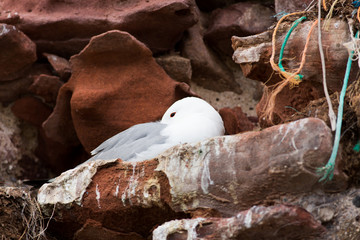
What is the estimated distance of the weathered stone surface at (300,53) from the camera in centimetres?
188

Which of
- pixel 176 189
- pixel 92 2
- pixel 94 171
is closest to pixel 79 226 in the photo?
pixel 94 171

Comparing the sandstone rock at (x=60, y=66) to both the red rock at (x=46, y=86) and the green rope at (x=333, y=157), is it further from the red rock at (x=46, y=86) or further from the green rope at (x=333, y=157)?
the green rope at (x=333, y=157)

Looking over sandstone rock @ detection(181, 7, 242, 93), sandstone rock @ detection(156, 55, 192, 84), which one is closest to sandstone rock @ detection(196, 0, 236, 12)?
sandstone rock @ detection(181, 7, 242, 93)

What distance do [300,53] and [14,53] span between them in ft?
4.47

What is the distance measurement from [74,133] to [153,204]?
1.12 m

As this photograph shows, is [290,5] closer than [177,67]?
Yes

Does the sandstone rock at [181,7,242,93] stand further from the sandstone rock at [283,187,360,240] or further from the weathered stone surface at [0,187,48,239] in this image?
the sandstone rock at [283,187,360,240]

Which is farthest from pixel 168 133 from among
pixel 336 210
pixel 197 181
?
pixel 336 210

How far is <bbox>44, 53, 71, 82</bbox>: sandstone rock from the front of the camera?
9.11 ft

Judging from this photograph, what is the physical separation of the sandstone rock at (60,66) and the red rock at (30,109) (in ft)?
0.64

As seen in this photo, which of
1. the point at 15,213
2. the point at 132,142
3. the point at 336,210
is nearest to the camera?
the point at 336,210

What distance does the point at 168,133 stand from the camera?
2.28m

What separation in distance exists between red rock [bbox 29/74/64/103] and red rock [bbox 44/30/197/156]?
0.18 m

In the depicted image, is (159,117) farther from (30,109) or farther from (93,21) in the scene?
(30,109)
